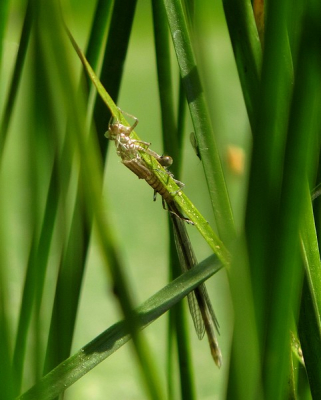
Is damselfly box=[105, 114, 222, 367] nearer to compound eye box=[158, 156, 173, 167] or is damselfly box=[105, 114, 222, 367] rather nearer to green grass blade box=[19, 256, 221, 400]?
compound eye box=[158, 156, 173, 167]

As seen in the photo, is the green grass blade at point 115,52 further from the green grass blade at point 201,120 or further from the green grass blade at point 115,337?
the green grass blade at point 115,337

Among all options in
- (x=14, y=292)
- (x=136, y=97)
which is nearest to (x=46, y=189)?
(x=14, y=292)

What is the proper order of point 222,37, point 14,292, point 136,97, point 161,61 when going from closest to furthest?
point 161,61 < point 14,292 < point 136,97 < point 222,37

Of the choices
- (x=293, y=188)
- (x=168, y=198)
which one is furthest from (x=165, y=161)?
(x=293, y=188)

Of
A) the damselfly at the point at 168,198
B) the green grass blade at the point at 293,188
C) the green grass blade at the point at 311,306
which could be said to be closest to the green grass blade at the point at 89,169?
the green grass blade at the point at 293,188

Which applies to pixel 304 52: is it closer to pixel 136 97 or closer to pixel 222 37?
pixel 136 97

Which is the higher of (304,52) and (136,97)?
(136,97)

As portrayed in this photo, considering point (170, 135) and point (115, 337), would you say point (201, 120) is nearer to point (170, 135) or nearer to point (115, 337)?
point (170, 135)
